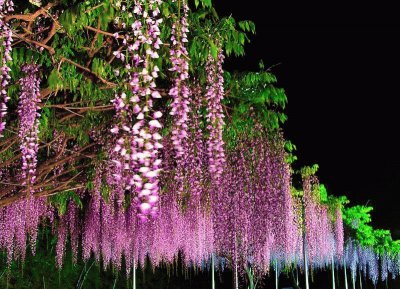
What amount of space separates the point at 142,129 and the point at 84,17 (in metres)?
0.83

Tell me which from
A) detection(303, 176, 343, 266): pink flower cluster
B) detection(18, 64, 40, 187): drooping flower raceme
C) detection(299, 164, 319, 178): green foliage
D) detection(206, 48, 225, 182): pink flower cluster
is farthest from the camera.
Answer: detection(303, 176, 343, 266): pink flower cluster

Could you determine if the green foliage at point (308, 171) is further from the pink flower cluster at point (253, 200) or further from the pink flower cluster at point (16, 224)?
the pink flower cluster at point (16, 224)

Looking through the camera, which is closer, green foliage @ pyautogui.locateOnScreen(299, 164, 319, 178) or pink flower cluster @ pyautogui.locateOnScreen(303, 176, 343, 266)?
green foliage @ pyautogui.locateOnScreen(299, 164, 319, 178)

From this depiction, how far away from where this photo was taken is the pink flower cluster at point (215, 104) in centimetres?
545

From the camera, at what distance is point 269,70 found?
5.91 m

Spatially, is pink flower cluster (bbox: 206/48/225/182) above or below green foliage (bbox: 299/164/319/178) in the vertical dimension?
below

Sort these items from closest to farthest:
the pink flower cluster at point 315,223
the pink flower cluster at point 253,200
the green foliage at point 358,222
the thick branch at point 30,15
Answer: the thick branch at point 30,15 < the pink flower cluster at point 253,200 < the pink flower cluster at point 315,223 < the green foliage at point 358,222

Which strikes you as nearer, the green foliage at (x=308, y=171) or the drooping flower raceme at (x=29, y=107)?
the drooping flower raceme at (x=29, y=107)

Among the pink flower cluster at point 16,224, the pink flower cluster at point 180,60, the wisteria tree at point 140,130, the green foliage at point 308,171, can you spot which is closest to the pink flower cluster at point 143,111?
the wisteria tree at point 140,130

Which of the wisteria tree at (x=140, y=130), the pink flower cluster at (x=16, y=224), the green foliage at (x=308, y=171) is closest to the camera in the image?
the wisteria tree at (x=140, y=130)

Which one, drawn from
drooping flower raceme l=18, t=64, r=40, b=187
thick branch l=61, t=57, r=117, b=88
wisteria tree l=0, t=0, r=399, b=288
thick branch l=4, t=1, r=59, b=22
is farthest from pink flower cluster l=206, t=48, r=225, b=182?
thick branch l=4, t=1, r=59, b=22

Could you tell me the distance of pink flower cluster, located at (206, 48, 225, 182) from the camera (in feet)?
17.9

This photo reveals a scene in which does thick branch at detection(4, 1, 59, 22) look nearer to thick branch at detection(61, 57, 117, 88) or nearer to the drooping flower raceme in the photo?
thick branch at detection(61, 57, 117, 88)

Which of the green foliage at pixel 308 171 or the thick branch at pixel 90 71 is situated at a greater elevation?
the green foliage at pixel 308 171
